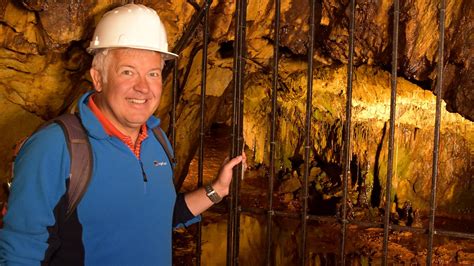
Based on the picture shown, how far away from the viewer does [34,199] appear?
1.26 m

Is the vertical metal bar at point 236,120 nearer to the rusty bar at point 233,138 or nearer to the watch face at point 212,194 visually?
the rusty bar at point 233,138

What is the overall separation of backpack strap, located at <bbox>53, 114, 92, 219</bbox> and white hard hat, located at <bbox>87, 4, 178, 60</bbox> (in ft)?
1.03

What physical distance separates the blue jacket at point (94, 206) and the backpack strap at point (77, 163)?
0.02 meters

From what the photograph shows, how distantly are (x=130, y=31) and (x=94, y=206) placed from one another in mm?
580

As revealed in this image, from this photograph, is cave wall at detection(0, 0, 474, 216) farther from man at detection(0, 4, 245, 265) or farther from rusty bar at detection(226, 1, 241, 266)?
man at detection(0, 4, 245, 265)

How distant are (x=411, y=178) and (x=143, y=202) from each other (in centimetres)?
712

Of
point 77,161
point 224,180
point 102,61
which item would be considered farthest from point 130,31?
point 224,180

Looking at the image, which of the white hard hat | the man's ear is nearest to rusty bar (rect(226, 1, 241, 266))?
the white hard hat

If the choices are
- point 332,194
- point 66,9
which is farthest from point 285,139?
point 66,9

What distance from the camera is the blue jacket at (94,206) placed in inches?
49.5

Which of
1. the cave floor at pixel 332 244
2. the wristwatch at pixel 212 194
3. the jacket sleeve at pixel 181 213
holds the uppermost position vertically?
the wristwatch at pixel 212 194

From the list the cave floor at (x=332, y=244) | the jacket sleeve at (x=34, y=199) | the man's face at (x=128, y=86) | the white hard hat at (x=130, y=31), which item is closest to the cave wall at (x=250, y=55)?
the white hard hat at (x=130, y=31)

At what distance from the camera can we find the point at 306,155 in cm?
218

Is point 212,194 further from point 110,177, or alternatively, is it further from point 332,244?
point 332,244
